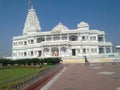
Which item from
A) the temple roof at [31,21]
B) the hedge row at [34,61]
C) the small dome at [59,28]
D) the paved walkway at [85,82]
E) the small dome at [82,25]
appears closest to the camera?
the paved walkway at [85,82]

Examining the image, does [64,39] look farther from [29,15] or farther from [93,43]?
[29,15]

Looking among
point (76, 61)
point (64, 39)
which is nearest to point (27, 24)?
point (64, 39)

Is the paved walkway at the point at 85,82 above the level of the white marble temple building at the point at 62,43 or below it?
below

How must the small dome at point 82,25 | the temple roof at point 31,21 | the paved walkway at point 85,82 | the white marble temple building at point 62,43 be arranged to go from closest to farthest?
the paved walkway at point 85,82 < the white marble temple building at point 62,43 < the small dome at point 82,25 < the temple roof at point 31,21

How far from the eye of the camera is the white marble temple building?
70938 millimetres

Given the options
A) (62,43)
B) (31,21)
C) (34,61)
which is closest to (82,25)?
(62,43)

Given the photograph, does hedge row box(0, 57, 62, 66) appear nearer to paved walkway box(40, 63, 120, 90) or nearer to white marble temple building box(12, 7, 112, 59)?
paved walkway box(40, 63, 120, 90)

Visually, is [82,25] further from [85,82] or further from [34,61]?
[85,82]

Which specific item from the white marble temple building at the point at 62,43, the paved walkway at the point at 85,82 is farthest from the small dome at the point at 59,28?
the paved walkway at the point at 85,82

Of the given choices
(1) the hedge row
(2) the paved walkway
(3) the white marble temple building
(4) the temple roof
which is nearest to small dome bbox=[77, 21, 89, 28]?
(3) the white marble temple building

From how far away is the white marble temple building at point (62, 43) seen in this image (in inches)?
2793

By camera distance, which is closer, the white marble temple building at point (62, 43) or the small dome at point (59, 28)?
the white marble temple building at point (62, 43)

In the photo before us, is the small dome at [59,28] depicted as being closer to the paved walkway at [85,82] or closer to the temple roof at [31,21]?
the temple roof at [31,21]

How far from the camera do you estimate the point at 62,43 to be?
7031 centimetres
